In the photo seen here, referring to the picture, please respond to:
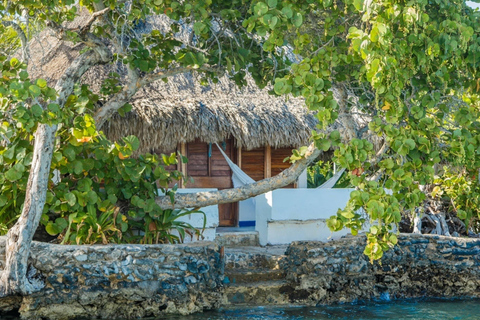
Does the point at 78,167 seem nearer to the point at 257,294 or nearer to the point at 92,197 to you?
the point at 92,197

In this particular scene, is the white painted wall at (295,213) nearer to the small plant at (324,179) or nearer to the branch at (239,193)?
the small plant at (324,179)

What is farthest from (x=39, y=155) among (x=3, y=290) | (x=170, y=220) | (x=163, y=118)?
(x=163, y=118)

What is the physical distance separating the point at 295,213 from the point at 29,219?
386 centimetres

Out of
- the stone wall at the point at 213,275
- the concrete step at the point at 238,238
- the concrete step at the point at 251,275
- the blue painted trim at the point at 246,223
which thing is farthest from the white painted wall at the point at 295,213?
the concrete step at the point at 251,275

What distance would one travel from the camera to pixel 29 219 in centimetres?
475

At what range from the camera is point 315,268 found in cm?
593

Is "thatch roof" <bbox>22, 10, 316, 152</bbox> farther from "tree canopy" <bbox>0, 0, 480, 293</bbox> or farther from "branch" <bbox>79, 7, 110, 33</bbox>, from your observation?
"branch" <bbox>79, 7, 110, 33</bbox>

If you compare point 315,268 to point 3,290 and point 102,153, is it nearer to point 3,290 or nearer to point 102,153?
point 102,153

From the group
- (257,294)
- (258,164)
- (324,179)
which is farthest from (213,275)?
(324,179)

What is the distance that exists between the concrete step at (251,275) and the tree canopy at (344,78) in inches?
61.4

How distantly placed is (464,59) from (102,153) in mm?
3325

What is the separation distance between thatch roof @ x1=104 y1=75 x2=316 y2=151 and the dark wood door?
62cm

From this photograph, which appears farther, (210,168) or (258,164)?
(258,164)

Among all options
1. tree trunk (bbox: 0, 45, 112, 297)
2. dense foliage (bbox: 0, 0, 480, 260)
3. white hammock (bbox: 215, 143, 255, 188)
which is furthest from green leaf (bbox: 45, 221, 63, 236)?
white hammock (bbox: 215, 143, 255, 188)
